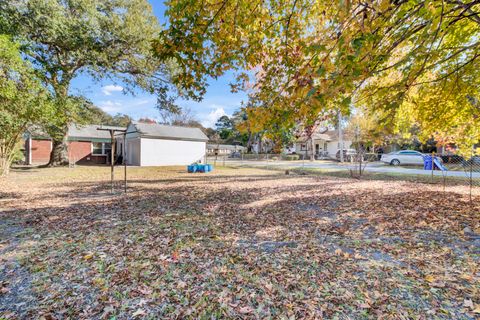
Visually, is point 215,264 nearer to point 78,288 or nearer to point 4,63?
point 78,288

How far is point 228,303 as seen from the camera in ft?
7.39

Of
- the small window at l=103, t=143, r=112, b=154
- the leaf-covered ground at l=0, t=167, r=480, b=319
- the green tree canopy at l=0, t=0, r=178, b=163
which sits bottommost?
the leaf-covered ground at l=0, t=167, r=480, b=319

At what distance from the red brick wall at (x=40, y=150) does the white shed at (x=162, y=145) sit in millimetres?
7583

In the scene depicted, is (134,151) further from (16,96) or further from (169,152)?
(16,96)

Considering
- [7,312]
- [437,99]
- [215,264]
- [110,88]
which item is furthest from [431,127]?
[110,88]

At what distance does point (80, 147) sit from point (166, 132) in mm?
8006

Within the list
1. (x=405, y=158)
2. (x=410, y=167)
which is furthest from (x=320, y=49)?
(x=405, y=158)

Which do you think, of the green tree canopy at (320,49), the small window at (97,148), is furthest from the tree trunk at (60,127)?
the green tree canopy at (320,49)

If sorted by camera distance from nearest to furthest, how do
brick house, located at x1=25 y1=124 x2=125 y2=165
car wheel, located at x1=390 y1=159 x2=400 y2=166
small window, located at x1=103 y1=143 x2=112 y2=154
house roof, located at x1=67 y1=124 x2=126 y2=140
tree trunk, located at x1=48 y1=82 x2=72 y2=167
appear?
tree trunk, located at x1=48 y1=82 x2=72 y2=167 < car wheel, located at x1=390 y1=159 x2=400 y2=166 < house roof, located at x1=67 y1=124 x2=126 y2=140 < brick house, located at x1=25 y1=124 x2=125 y2=165 < small window, located at x1=103 y1=143 x2=112 y2=154

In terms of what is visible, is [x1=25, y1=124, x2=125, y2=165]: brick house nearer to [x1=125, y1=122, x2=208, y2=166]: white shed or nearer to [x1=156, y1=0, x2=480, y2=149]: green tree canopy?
[x1=125, y1=122, x2=208, y2=166]: white shed

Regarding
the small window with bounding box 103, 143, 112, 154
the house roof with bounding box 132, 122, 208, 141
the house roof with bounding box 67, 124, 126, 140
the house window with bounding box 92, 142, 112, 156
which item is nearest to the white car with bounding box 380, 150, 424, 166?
the house roof with bounding box 132, 122, 208, 141

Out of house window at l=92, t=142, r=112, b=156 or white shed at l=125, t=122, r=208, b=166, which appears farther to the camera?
house window at l=92, t=142, r=112, b=156

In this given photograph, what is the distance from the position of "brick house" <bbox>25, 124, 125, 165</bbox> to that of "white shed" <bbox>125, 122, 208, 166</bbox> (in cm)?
290

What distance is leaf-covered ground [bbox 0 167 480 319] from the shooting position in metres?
2.20
